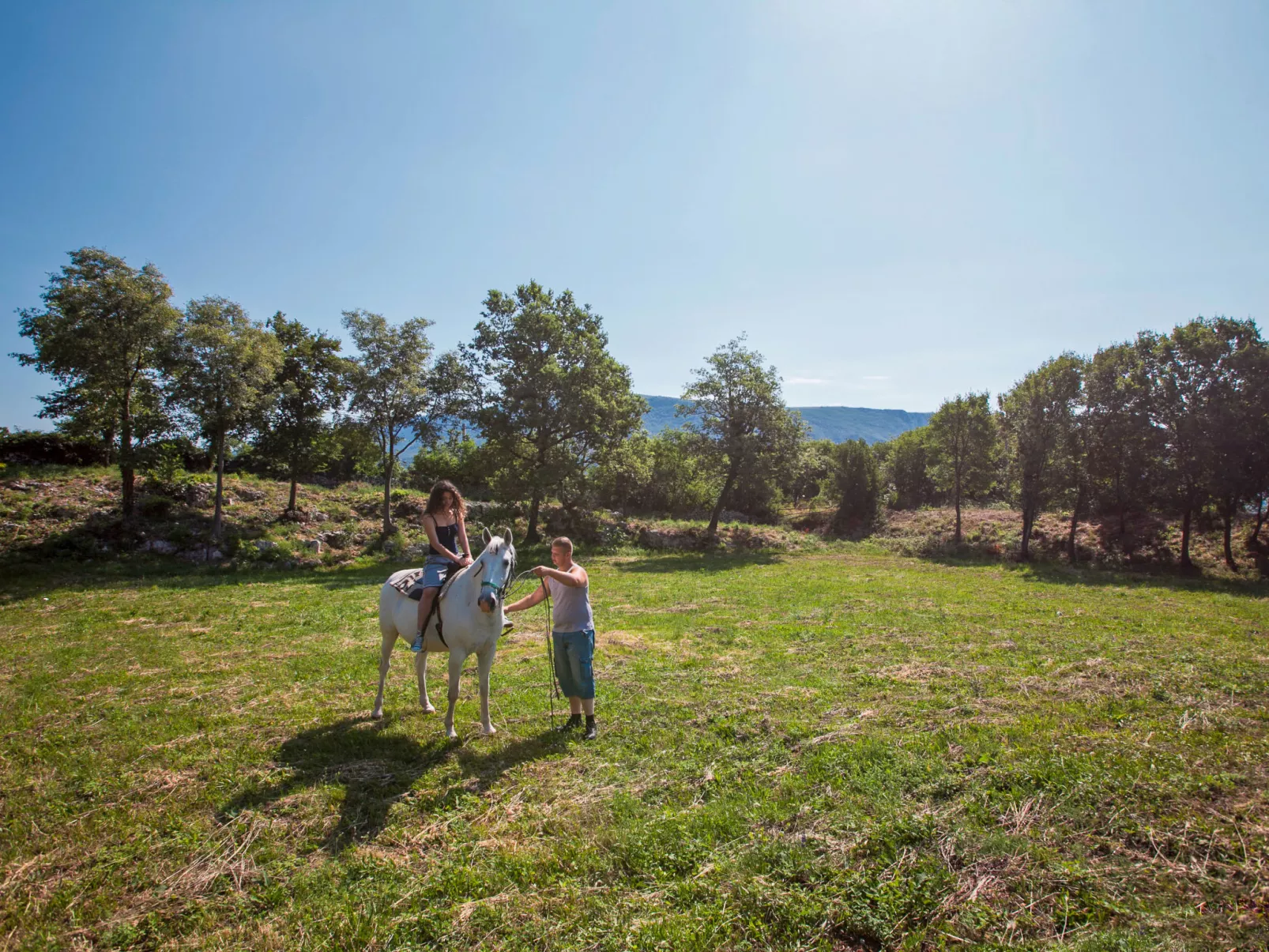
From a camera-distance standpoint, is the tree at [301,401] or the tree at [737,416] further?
the tree at [737,416]

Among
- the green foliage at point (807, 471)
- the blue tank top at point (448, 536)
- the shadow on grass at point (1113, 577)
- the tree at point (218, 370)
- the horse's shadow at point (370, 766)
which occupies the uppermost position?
the tree at point (218, 370)

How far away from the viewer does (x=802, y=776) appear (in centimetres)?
527

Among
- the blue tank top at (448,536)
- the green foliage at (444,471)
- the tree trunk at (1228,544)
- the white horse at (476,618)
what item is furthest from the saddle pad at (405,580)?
the tree trunk at (1228,544)

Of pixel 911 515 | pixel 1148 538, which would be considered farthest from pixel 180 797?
pixel 911 515

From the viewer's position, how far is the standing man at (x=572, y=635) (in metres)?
6.39

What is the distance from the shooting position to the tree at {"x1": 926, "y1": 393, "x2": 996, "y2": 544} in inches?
1192

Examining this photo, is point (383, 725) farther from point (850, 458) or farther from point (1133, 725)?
point (850, 458)

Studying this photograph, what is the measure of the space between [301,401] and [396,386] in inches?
180

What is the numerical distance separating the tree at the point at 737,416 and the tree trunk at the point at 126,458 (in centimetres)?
2364

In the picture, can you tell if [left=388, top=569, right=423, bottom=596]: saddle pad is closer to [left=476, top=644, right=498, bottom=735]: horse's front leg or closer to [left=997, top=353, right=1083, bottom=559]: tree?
[left=476, top=644, right=498, bottom=735]: horse's front leg

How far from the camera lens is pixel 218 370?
19141mm

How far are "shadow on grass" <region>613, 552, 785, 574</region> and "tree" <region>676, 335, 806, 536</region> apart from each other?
11.1 feet

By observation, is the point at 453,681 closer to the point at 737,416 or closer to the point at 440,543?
the point at 440,543

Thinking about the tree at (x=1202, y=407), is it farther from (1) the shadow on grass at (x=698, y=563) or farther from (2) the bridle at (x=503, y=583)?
(2) the bridle at (x=503, y=583)
